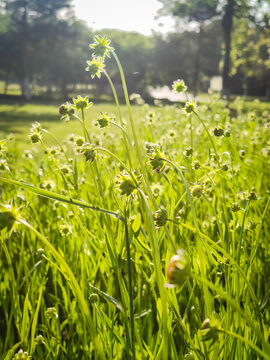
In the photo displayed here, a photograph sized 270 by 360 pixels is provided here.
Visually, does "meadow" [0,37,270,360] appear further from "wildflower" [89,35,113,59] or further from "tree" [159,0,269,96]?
"tree" [159,0,269,96]

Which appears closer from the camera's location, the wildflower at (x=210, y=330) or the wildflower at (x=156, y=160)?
the wildflower at (x=210, y=330)

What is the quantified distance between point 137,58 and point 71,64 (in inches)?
290

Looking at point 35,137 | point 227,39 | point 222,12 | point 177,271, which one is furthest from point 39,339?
point 222,12

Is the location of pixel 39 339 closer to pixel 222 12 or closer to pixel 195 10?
pixel 222 12

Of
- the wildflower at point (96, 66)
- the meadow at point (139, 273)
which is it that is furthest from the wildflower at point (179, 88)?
the wildflower at point (96, 66)

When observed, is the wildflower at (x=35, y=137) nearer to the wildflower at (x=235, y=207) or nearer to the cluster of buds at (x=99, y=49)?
the cluster of buds at (x=99, y=49)

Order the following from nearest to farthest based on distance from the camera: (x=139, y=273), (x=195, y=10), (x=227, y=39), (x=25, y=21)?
(x=139, y=273), (x=227, y=39), (x=195, y=10), (x=25, y=21)

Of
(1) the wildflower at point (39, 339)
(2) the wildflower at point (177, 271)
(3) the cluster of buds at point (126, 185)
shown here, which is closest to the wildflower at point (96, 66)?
(3) the cluster of buds at point (126, 185)

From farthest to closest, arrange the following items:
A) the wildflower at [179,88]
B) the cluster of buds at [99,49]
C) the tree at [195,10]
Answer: the tree at [195,10], the wildflower at [179,88], the cluster of buds at [99,49]

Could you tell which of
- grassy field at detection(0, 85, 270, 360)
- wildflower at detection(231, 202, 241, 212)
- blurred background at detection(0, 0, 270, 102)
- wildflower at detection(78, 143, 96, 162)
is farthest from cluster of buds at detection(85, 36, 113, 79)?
blurred background at detection(0, 0, 270, 102)

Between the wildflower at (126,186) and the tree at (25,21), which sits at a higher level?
the tree at (25,21)

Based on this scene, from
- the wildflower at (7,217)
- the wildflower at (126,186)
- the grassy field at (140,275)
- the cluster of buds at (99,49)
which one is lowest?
the grassy field at (140,275)

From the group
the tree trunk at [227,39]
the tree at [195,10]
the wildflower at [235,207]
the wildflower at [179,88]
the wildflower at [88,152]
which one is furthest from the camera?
the tree at [195,10]

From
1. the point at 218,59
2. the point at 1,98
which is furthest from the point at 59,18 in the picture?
the point at 218,59
